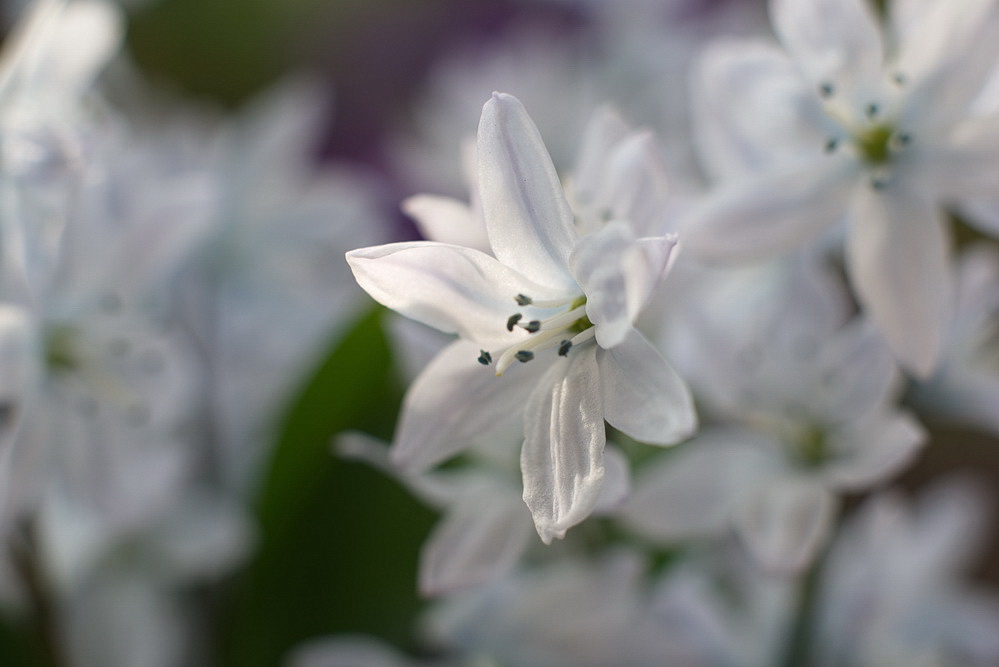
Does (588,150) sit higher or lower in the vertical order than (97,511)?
higher

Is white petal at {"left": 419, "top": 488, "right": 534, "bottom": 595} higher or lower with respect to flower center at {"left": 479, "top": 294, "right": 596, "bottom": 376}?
lower

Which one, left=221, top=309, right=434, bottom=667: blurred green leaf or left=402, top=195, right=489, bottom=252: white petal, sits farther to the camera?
left=221, top=309, right=434, bottom=667: blurred green leaf

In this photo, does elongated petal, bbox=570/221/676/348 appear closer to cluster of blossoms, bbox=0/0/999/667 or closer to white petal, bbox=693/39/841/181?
cluster of blossoms, bbox=0/0/999/667

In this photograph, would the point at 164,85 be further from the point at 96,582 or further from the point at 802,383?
the point at 802,383

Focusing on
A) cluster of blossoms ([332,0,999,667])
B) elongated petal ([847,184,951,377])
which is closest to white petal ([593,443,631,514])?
cluster of blossoms ([332,0,999,667])

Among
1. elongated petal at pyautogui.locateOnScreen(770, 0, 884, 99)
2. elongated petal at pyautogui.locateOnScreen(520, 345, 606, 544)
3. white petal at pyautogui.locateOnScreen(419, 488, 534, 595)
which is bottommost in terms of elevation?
white petal at pyautogui.locateOnScreen(419, 488, 534, 595)

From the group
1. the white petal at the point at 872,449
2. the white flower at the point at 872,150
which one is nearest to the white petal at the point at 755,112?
the white flower at the point at 872,150

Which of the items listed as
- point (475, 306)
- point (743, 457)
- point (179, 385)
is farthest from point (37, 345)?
point (743, 457)

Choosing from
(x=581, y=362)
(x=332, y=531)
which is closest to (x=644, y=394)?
(x=581, y=362)
